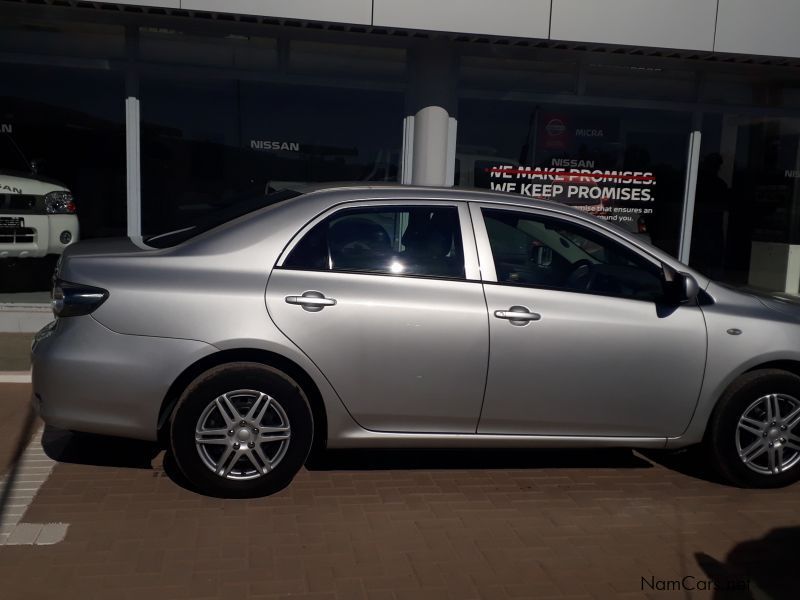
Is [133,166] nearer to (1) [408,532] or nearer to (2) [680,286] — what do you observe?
(1) [408,532]

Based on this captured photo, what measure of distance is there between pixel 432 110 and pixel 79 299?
552 cm

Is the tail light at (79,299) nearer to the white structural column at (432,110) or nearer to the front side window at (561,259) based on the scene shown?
the front side window at (561,259)

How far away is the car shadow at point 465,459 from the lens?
5184mm

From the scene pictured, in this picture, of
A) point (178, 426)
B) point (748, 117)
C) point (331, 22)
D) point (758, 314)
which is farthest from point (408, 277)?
point (748, 117)

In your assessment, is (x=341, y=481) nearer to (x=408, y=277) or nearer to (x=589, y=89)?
(x=408, y=277)

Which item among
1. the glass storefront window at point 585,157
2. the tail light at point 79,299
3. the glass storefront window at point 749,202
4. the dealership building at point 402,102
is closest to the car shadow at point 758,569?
the tail light at point 79,299

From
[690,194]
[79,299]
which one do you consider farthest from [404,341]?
[690,194]

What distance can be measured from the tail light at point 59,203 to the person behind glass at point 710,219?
23.6 ft

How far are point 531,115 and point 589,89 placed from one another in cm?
74

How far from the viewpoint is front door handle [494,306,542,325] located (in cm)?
457

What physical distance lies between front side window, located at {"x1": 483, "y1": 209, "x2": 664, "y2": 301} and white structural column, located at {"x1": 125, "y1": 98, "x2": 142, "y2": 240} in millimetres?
5373

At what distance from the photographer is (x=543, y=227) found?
16.3 ft

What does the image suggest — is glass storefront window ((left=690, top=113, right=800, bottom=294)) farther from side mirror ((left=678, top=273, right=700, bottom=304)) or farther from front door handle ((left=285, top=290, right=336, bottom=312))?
front door handle ((left=285, top=290, right=336, bottom=312))

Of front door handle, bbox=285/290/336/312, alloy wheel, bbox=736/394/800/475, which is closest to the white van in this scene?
front door handle, bbox=285/290/336/312
